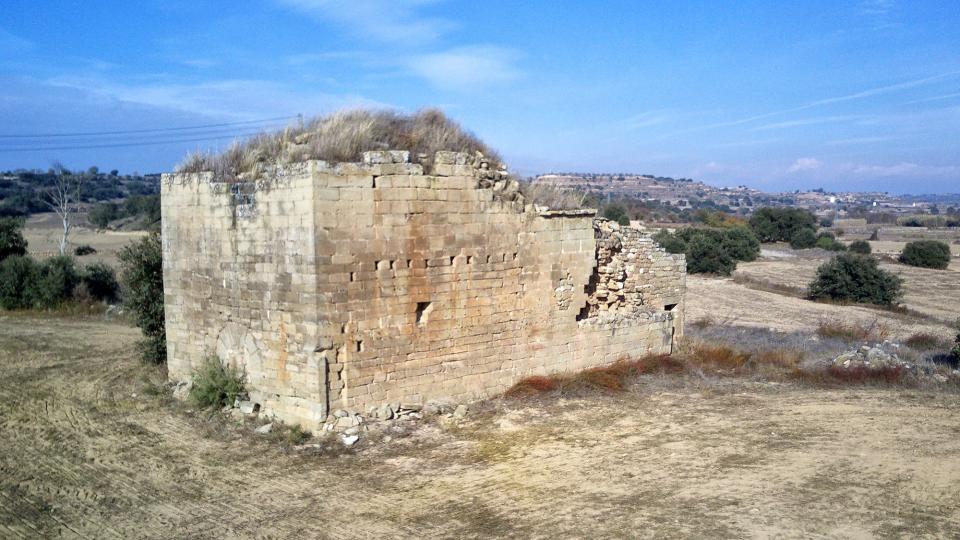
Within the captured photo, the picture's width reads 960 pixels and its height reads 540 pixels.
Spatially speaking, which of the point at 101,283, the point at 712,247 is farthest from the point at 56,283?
the point at 712,247

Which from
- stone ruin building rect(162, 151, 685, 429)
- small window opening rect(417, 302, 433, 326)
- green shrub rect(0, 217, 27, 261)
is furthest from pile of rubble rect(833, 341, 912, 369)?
green shrub rect(0, 217, 27, 261)

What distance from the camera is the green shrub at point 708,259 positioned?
33.7 m

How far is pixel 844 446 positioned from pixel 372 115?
7.06 meters

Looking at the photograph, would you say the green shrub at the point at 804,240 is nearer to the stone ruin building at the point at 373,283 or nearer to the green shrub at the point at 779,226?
the green shrub at the point at 779,226

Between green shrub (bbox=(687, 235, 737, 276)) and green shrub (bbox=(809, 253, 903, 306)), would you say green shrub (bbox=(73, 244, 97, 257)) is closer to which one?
green shrub (bbox=(687, 235, 737, 276))

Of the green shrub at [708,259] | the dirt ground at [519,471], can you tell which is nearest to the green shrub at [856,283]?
the green shrub at [708,259]

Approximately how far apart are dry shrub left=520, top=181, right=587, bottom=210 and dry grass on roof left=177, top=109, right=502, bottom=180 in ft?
2.14

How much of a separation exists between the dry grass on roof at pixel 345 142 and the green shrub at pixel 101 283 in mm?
12009

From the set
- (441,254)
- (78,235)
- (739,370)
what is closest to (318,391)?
(441,254)

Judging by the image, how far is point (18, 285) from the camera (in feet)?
61.0

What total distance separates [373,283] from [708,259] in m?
28.7

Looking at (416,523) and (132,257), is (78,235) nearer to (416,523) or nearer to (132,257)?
(132,257)

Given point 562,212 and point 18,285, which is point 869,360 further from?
point 18,285

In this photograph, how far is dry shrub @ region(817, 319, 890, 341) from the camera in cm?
1694
